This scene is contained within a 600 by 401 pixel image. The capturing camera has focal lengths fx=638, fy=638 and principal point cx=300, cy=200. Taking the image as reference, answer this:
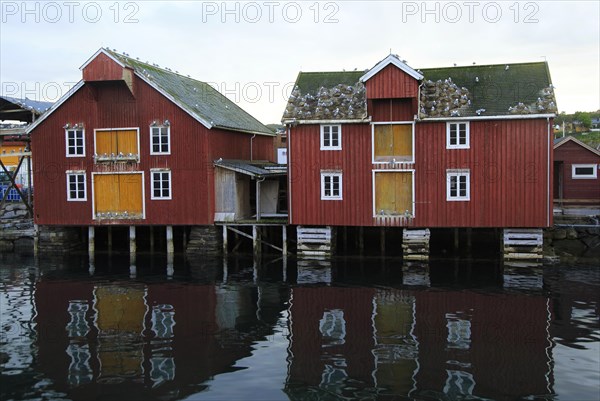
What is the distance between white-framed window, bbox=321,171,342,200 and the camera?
28.7 metres

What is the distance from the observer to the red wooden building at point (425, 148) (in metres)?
26.9

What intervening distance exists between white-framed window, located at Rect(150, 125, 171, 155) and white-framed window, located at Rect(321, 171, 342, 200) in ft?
25.2

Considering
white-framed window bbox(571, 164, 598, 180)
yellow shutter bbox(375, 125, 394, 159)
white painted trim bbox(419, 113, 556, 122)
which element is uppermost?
white painted trim bbox(419, 113, 556, 122)

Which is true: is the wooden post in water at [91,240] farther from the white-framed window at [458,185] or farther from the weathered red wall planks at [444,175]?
the white-framed window at [458,185]

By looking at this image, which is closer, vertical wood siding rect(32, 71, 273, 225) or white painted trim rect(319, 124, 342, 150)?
white painted trim rect(319, 124, 342, 150)

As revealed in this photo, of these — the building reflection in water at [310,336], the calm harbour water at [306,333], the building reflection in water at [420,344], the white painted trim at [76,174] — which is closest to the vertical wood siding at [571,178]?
the calm harbour water at [306,333]

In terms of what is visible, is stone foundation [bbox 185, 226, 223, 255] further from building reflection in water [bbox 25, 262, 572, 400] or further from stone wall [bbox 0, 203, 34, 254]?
stone wall [bbox 0, 203, 34, 254]

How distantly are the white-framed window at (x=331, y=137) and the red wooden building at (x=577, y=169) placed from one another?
48.2 ft

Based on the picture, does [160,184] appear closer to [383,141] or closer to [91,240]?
[91,240]

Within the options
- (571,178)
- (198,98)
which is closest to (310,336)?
(198,98)

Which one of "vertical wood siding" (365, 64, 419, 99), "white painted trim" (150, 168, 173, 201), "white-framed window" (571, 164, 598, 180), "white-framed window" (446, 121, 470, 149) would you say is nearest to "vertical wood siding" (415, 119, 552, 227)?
"white-framed window" (446, 121, 470, 149)

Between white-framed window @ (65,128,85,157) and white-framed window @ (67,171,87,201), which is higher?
white-framed window @ (65,128,85,157)

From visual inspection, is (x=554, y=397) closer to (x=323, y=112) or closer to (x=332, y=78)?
(x=323, y=112)

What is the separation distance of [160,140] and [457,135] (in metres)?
13.8
